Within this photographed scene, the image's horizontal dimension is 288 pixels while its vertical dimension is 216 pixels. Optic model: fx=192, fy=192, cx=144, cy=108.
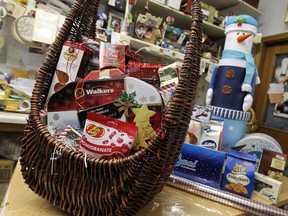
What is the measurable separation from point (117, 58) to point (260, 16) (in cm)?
226

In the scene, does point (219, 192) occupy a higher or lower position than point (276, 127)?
lower

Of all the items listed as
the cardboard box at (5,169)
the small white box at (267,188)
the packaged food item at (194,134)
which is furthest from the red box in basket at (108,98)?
the cardboard box at (5,169)

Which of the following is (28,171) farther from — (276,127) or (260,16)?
(260,16)

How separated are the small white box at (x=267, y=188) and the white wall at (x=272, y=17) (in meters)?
1.86

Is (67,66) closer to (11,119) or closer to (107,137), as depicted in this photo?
(107,137)

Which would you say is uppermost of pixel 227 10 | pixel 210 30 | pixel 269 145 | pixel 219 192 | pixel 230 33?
pixel 227 10

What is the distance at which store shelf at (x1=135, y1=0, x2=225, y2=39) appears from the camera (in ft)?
4.83

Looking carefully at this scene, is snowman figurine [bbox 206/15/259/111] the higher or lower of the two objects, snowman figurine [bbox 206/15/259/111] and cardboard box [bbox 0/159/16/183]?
the higher

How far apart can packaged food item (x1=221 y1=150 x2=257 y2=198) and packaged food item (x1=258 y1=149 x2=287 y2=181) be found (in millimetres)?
140

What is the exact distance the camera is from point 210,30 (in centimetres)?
179

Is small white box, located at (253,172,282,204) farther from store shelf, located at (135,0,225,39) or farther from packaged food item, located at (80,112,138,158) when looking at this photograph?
store shelf, located at (135,0,225,39)

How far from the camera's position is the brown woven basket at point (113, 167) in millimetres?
291

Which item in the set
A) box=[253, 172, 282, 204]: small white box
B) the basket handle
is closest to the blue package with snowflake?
box=[253, 172, 282, 204]: small white box

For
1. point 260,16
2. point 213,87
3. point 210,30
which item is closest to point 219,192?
point 213,87
